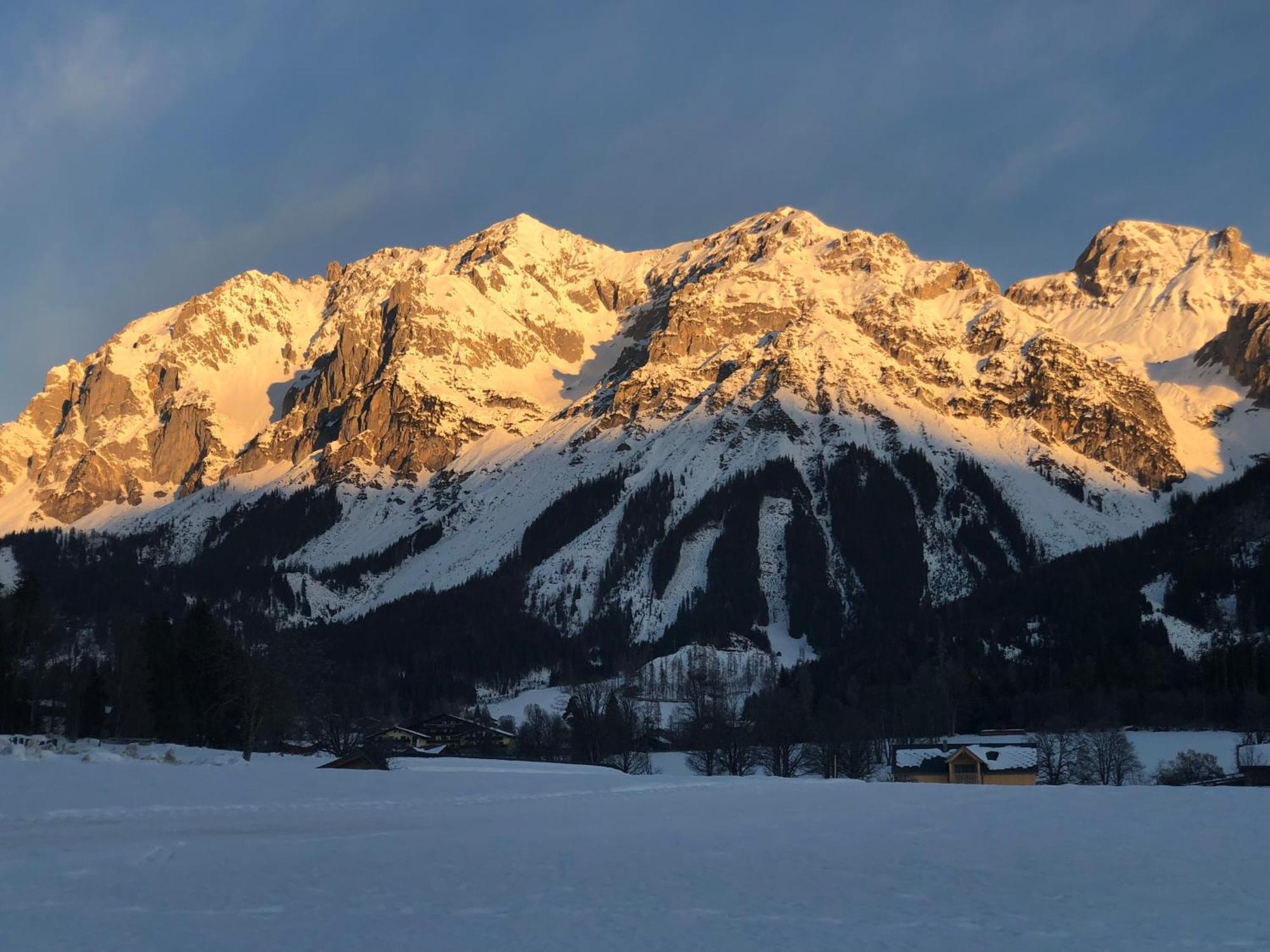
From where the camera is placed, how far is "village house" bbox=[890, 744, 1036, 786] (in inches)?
4240

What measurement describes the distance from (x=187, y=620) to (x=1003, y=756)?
2703 inches

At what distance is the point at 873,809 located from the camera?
1720 inches

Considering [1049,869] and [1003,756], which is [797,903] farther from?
[1003,756]

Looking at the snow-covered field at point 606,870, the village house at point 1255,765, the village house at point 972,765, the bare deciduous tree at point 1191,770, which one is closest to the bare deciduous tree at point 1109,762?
the bare deciduous tree at point 1191,770

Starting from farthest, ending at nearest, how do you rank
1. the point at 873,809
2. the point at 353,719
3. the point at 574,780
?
the point at 353,719 → the point at 574,780 → the point at 873,809

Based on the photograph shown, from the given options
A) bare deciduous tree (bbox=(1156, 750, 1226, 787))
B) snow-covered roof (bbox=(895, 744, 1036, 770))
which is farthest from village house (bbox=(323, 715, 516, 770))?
bare deciduous tree (bbox=(1156, 750, 1226, 787))

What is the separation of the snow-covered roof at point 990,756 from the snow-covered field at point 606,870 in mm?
63494

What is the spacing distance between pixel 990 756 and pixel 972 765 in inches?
98.3

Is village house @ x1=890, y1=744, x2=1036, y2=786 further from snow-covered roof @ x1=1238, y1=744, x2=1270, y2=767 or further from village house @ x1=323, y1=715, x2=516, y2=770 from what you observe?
village house @ x1=323, y1=715, x2=516, y2=770

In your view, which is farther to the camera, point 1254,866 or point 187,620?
point 187,620

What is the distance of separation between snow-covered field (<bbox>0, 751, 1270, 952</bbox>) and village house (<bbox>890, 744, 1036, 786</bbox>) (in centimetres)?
6169

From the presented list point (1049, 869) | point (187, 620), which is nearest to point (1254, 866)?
point (1049, 869)

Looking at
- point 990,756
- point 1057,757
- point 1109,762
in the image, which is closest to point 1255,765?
point 1109,762

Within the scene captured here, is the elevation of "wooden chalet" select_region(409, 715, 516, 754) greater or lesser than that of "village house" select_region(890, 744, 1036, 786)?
greater
